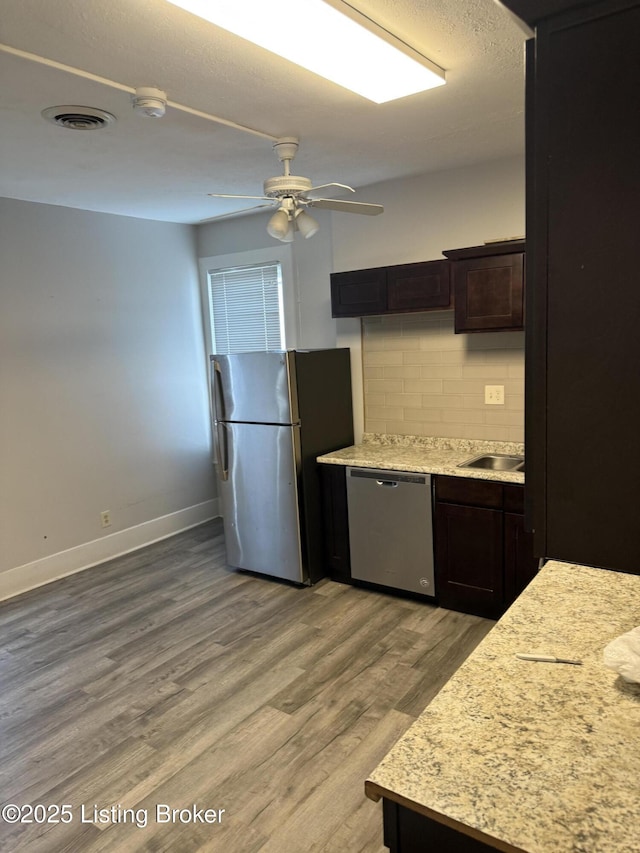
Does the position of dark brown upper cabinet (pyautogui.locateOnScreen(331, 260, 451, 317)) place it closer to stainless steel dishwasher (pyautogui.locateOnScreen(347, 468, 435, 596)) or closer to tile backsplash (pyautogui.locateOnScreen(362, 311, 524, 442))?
tile backsplash (pyautogui.locateOnScreen(362, 311, 524, 442))

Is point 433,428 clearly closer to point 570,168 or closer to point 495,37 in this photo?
point 495,37

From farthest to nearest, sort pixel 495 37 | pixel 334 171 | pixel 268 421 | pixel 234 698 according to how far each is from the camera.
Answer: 1. pixel 268 421
2. pixel 334 171
3. pixel 234 698
4. pixel 495 37

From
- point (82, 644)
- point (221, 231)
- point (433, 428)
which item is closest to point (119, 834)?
point (82, 644)

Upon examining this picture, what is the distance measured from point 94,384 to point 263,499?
1610mm

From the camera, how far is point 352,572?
3799 millimetres

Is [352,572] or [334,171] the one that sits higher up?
[334,171]

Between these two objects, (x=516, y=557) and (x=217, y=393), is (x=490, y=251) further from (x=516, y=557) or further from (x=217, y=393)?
(x=217, y=393)

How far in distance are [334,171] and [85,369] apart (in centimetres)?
228

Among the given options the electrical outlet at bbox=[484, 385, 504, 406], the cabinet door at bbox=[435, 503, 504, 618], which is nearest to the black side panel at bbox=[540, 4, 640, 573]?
the cabinet door at bbox=[435, 503, 504, 618]

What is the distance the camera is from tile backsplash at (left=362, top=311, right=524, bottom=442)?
11.8ft

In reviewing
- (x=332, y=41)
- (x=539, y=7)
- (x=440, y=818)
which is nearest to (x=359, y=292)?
(x=332, y=41)

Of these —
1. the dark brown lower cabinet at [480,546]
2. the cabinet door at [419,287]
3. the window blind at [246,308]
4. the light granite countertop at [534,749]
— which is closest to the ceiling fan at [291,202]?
the cabinet door at [419,287]

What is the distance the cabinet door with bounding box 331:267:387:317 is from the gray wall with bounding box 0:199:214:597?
1730 mm

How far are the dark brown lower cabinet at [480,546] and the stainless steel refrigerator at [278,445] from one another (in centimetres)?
90
